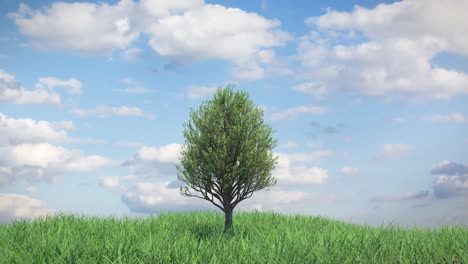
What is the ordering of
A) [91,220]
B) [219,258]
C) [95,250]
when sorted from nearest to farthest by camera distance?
[219,258] → [95,250] → [91,220]

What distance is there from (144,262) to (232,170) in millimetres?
7338

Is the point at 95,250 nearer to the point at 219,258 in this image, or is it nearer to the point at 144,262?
the point at 144,262

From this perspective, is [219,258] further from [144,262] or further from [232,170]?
[232,170]

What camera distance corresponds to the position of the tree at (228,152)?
15.4 m

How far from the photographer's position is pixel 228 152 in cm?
1552

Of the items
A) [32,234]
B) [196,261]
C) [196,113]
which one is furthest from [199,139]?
[196,261]

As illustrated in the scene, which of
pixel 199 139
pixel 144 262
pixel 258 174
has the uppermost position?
pixel 199 139

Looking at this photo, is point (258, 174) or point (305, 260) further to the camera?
point (258, 174)

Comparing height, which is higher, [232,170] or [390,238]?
[232,170]

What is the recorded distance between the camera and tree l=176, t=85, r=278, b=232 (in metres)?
15.4

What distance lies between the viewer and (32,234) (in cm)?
1152

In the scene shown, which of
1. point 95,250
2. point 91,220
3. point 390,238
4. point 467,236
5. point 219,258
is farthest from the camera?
point 91,220

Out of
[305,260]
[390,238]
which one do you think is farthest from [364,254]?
[390,238]

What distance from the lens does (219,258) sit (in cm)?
800
